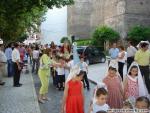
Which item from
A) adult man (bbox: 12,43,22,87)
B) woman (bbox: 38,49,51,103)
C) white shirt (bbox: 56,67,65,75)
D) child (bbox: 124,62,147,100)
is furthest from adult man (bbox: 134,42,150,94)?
child (bbox: 124,62,147,100)

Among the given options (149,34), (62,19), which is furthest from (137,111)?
(62,19)

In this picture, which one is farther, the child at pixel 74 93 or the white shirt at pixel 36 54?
the white shirt at pixel 36 54

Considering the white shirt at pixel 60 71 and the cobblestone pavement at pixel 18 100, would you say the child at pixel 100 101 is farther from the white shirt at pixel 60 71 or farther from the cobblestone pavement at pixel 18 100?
the white shirt at pixel 60 71

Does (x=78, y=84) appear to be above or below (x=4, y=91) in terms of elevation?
above

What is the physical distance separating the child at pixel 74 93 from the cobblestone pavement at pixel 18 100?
3.22 m

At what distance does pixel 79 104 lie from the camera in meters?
9.23

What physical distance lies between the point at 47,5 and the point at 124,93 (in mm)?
17495

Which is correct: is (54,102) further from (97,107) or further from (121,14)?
(121,14)

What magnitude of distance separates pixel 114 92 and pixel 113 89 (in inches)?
2.7

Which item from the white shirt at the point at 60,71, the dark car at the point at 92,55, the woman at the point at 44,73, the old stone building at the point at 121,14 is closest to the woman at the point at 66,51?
the white shirt at the point at 60,71

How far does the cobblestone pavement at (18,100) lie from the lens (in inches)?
500

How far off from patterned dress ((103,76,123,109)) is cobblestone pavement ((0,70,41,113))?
10.2ft

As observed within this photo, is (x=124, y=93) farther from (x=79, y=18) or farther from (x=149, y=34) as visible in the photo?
(x=79, y=18)

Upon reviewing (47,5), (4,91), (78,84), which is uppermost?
(47,5)
